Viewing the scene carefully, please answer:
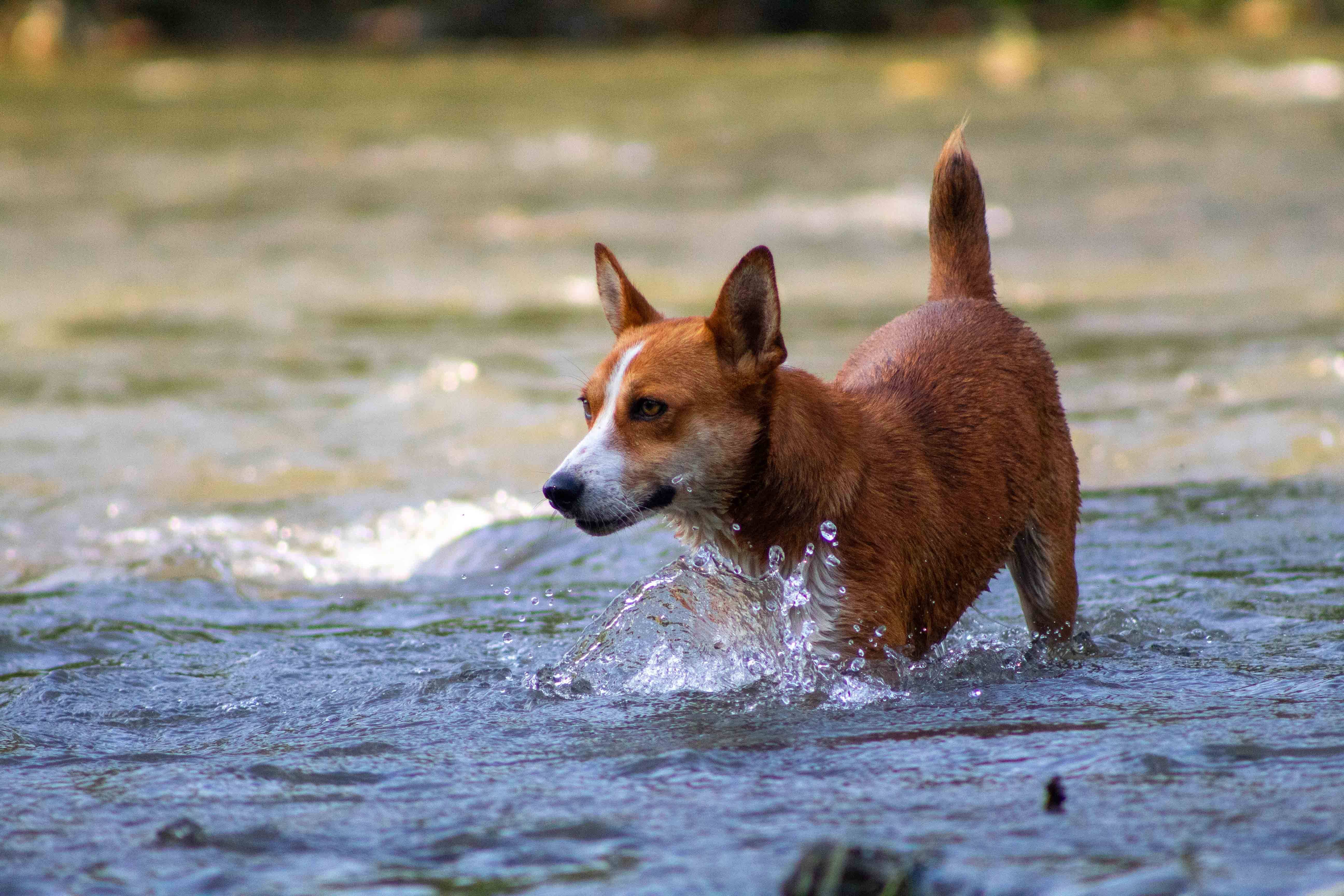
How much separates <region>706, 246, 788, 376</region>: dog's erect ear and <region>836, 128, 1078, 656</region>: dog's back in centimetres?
49

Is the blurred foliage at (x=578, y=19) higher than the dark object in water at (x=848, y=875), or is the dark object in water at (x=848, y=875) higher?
the blurred foliage at (x=578, y=19)

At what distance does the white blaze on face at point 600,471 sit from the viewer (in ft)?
14.5

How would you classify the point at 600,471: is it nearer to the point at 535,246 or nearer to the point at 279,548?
the point at 279,548

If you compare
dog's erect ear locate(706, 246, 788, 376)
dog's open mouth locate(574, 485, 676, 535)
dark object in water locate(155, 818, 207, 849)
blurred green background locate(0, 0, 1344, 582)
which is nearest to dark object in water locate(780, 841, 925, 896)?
dark object in water locate(155, 818, 207, 849)

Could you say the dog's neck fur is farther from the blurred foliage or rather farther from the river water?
the blurred foliage

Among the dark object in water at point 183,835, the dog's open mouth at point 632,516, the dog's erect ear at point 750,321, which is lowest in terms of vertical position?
the dark object in water at point 183,835

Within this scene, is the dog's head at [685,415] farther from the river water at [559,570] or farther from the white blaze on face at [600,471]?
the river water at [559,570]

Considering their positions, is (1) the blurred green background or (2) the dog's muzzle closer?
(2) the dog's muzzle

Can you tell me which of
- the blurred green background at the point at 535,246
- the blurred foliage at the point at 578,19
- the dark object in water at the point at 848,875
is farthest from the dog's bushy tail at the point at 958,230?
the blurred foliage at the point at 578,19

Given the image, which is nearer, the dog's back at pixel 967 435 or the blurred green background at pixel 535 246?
the dog's back at pixel 967 435

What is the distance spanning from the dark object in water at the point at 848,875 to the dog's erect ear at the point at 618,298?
2111mm

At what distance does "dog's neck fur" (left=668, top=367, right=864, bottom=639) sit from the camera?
4.59 metres

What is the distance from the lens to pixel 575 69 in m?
31.9

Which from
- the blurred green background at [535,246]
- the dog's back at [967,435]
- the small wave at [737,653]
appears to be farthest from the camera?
the blurred green background at [535,246]
